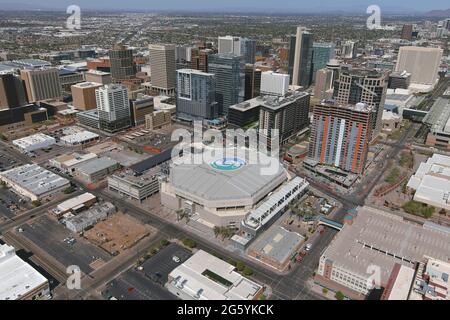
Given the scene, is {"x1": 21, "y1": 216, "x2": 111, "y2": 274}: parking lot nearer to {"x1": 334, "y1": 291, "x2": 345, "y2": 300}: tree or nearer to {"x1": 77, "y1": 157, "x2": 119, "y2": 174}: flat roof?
{"x1": 77, "y1": 157, "x2": 119, "y2": 174}: flat roof

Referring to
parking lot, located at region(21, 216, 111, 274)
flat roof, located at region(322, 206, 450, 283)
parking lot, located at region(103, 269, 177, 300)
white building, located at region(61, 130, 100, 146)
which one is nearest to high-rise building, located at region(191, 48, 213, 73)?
white building, located at region(61, 130, 100, 146)

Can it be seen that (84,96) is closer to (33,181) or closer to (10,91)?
(10,91)

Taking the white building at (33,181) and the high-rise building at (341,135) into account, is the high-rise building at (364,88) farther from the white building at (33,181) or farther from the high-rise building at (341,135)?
the white building at (33,181)

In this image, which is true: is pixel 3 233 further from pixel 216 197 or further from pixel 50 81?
pixel 50 81

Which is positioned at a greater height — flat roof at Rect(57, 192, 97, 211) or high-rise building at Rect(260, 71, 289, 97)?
high-rise building at Rect(260, 71, 289, 97)

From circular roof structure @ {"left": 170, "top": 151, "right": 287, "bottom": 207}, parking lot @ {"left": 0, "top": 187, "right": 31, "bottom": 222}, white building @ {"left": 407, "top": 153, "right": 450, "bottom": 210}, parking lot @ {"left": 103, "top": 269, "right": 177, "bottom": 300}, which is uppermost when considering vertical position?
circular roof structure @ {"left": 170, "top": 151, "right": 287, "bottom": 207}

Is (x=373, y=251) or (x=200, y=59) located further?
(x=200, y=59)

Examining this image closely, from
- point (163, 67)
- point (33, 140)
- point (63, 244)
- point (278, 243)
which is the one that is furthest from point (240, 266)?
point (163, 67)
